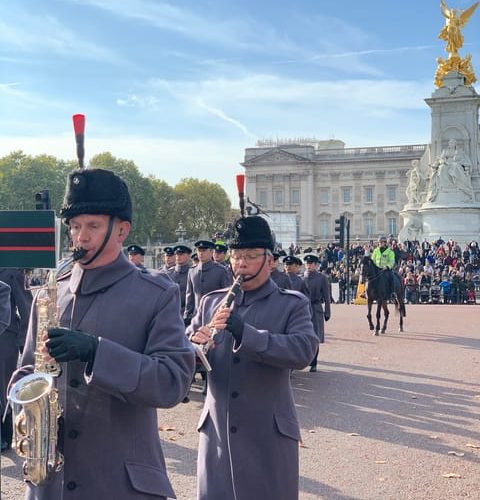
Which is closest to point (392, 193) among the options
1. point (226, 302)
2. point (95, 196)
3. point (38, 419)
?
point (226, 302)

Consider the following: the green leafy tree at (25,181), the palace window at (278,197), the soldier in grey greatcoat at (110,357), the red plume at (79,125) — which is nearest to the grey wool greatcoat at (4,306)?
the red plume at (79,125)

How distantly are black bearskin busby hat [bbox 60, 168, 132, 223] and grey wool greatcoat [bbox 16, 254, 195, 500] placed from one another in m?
0.22

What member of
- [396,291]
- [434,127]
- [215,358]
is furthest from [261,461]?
[434,127]

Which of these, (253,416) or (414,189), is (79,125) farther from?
(414,189)

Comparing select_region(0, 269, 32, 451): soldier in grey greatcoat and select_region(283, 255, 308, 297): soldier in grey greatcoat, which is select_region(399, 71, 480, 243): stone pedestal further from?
select_region(0, 269, 32, 451): soldier in grey greatcoat

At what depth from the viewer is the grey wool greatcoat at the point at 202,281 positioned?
11406 millimetres

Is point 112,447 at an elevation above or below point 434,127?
below

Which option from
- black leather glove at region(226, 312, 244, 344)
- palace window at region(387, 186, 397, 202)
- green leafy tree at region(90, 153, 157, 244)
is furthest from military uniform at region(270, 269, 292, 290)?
palace window at region(387, 186, 397, 202)

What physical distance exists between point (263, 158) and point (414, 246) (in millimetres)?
61445

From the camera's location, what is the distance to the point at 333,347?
15094 mm

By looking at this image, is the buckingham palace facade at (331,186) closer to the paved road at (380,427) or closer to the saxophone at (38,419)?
the paved road at (380,427)

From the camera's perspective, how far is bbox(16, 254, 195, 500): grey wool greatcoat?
102 inches

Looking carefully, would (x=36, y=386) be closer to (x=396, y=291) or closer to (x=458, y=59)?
(x=396, y=291)

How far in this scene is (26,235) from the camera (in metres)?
3.93
